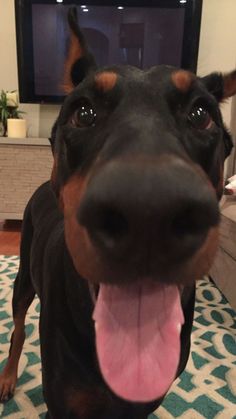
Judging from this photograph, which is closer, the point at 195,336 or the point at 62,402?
the point at 62,402

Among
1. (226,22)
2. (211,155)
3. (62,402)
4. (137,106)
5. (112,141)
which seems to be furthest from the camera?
(226,22)

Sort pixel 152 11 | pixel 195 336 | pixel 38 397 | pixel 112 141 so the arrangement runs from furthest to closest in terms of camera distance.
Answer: pixel 152 11 → pixel 195 336 → pixel 38 397 → pixel 112 141

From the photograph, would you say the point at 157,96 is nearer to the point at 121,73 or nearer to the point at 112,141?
the point at 121,73

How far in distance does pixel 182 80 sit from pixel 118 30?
3.70 m

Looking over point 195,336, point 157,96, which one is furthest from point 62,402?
point 195,336

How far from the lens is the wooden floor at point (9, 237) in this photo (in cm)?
376

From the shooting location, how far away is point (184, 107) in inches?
37.8

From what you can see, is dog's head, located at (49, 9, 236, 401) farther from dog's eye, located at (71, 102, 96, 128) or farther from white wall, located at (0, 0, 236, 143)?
white wall, located at (0, 0, 236, 143)

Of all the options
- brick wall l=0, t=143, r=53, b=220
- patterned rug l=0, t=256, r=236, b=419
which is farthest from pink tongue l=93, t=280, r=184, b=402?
brick wall l=0, t=143, r=53, b=220

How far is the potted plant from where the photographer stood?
4.46m

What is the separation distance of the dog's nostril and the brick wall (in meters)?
3.91

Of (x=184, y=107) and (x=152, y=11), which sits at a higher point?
(x=152, y=11)

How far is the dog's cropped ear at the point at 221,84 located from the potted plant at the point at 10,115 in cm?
350

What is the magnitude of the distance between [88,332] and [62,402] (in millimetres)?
239
